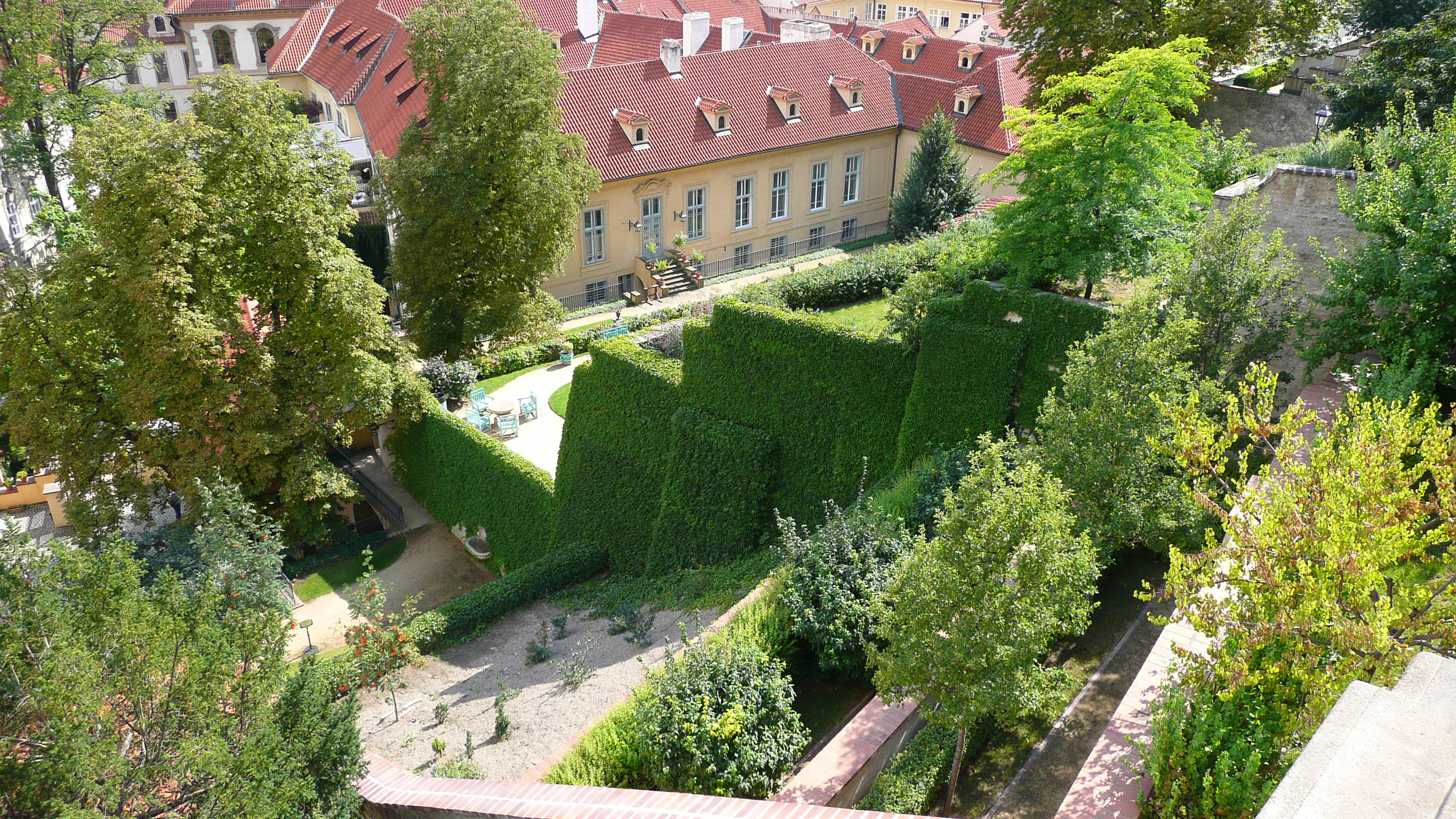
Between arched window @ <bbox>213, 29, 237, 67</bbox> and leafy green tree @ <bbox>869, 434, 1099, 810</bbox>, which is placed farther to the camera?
arched window @ <bbox>213, 29, 237, 67</bbox>

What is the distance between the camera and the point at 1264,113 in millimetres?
28453

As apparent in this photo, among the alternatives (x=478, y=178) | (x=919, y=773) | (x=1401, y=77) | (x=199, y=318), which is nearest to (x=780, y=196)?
(x=478, y=178)

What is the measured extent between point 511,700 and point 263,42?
62.9 meters

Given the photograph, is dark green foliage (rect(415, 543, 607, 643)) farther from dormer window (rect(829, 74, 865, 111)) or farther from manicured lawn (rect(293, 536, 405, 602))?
dormer window (rect(829, 74, 865, 111))

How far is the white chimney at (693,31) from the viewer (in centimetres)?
4153

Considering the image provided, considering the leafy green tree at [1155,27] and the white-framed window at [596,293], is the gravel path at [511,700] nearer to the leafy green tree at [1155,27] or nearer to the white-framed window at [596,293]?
the white-framed window at [596,293]

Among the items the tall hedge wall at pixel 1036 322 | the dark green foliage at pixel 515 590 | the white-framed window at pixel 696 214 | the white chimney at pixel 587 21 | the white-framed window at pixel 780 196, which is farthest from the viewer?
the white chimney at pixel 587 21

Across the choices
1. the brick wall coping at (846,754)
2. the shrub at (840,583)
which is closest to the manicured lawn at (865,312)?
the shrub at (840,583)

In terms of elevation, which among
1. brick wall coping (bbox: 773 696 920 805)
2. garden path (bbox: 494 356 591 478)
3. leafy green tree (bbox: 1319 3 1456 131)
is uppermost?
leafy green tree (bbox: 1319 3 1456 131)

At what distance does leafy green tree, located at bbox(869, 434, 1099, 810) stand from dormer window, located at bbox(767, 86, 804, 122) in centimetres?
3152

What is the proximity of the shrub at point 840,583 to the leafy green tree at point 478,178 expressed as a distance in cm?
1542

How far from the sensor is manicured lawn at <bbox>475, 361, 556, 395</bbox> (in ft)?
91.4

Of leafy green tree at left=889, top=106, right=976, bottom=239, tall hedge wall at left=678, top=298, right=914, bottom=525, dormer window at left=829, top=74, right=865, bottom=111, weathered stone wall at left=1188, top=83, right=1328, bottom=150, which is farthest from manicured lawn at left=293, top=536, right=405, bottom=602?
dormer window at left=829, top=74, right=865, bottom=111

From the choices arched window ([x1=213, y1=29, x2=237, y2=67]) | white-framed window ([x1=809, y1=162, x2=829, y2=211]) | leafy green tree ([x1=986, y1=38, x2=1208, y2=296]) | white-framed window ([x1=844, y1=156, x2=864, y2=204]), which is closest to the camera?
leafy green tree ([x1=986, y1=38, x2=1208, y2=296])
